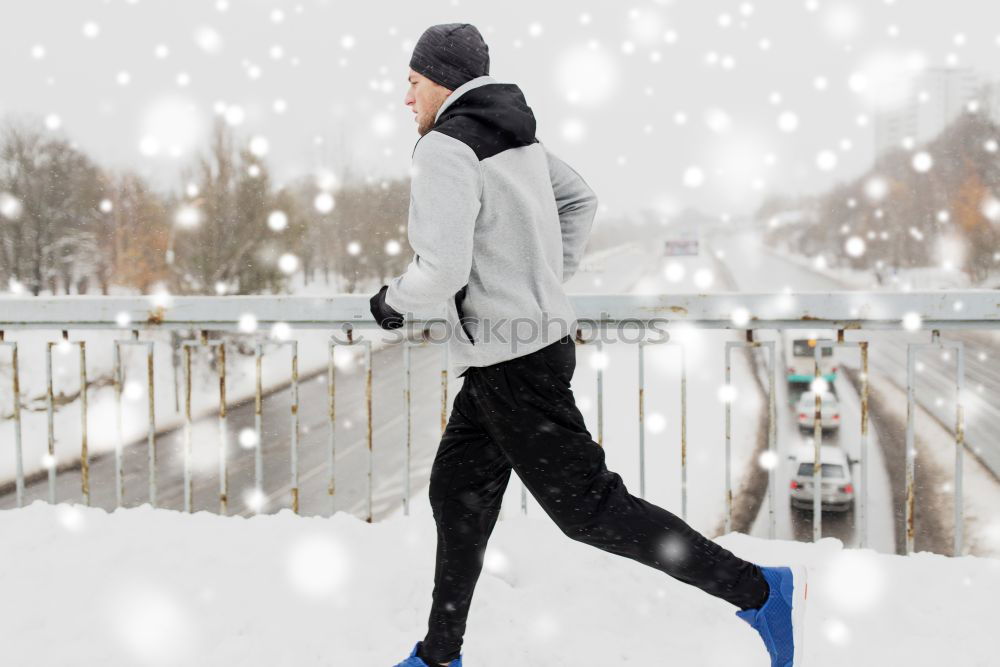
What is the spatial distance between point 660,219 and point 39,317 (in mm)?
41951

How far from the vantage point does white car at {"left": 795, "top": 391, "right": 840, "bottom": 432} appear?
22688 millimetres

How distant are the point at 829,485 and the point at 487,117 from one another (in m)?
17.2

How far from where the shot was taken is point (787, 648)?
1.71 m

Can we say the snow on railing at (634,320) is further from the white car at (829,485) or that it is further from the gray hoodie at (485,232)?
the white car at (829,485)

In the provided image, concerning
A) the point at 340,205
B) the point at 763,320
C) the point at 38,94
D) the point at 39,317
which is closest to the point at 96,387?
the point at 340,205

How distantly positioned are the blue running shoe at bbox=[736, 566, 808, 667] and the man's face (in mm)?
1302

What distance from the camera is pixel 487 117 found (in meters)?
1.58

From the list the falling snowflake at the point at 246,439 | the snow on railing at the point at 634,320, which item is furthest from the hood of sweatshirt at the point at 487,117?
the falling snowflake at the point at 246,439

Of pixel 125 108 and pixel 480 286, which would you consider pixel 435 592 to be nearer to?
pixel 480 286

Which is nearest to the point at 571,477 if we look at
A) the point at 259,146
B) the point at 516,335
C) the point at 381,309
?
the point at 516,335

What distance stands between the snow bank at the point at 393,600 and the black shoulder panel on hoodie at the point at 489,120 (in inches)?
52.0

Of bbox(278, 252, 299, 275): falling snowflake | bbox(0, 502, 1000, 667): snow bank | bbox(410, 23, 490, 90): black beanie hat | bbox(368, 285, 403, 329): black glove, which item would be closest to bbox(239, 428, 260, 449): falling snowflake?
bbox(278, 252, 299, 275): falling snowflake

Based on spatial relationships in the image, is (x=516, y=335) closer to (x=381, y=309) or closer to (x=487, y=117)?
(x=381, y=309)

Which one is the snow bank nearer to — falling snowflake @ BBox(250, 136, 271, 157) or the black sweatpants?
the black sweatpants
